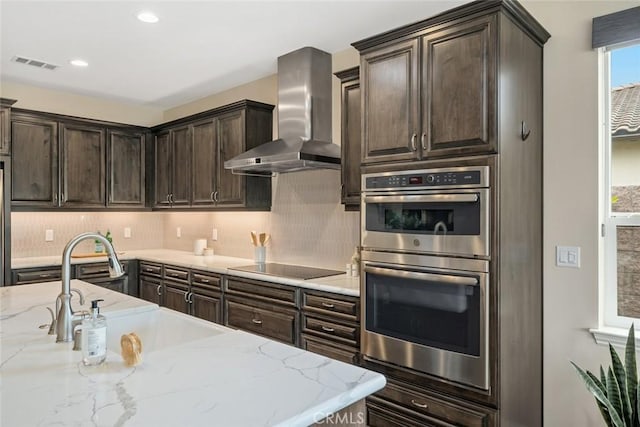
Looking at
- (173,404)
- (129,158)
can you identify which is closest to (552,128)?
(173,404)

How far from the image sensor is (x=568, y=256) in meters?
2.37

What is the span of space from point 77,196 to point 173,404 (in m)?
4.32

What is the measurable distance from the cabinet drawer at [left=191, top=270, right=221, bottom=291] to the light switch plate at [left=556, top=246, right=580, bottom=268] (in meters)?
2.65

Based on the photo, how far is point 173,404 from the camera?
41.3 inches

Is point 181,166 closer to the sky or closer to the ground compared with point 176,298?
closer to the sky

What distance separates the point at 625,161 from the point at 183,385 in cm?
245

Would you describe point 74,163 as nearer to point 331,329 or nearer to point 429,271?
point 331,329

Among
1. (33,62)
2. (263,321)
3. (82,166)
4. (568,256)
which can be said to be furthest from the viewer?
(82,166)

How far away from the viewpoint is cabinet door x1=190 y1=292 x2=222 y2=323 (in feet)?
12.3

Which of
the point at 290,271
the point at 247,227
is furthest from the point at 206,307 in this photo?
the point at 247,227

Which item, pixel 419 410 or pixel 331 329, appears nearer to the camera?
pixel 419 410

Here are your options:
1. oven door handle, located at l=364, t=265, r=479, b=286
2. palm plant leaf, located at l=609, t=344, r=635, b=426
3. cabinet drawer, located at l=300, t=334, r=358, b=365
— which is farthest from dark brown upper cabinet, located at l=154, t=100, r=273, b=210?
palm plant leaf, located at l=609, t=344, r=635, b=426

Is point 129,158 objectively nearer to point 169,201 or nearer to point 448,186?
point 169,201

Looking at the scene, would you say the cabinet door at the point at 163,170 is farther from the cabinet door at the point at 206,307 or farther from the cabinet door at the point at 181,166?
the cabinet door at the point at 206,307
